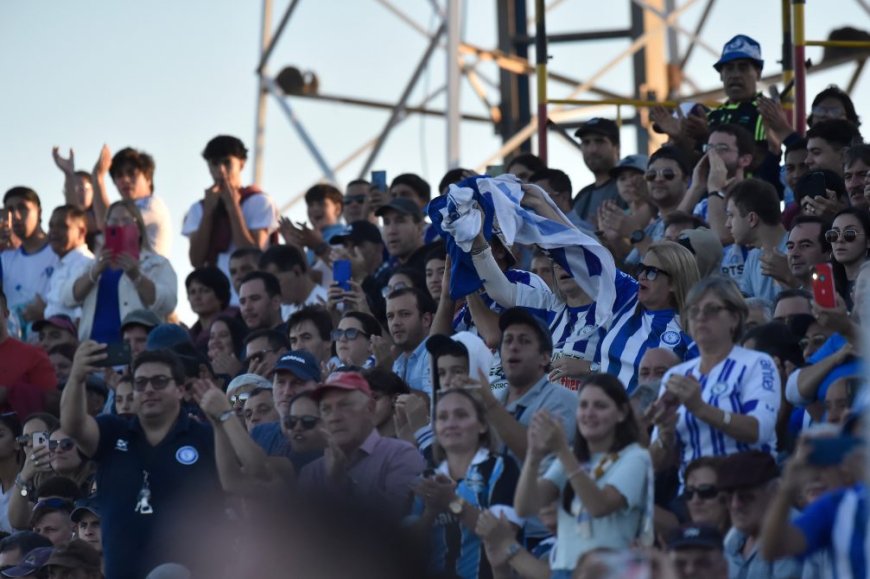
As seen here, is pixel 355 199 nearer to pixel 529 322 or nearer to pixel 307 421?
pixel 307 421

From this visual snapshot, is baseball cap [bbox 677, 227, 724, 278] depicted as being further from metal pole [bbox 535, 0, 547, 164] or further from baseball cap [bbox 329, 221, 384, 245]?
metal pole [bbox 535, 0, 547, 164]

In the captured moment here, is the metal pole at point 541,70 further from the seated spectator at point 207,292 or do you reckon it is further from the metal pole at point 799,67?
the seated spectator at point 207,292

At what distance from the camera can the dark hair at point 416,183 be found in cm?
1459

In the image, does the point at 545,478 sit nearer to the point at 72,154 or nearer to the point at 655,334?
the point at 655,334

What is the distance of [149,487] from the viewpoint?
10.2m

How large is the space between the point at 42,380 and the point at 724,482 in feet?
22.9

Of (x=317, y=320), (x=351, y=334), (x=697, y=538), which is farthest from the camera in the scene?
(x=317, y=320)

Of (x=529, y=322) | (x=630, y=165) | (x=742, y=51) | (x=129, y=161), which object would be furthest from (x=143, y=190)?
(x=529, y=322)

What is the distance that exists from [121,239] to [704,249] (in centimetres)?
510

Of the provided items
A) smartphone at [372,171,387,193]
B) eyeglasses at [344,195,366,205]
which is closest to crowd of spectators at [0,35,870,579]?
eyeglasses at [344,195,366,205]

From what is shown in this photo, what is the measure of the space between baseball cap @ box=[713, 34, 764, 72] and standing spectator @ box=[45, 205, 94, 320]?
5.05 meters

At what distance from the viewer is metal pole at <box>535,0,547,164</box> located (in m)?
15.1

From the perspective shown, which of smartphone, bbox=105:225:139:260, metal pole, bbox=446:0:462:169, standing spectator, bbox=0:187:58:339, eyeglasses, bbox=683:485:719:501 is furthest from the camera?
metal pole, bbox=446:0:462:169

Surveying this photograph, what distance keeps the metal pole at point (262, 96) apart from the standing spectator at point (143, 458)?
31.8 ft
